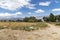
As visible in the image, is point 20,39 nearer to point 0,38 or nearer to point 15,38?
point 15,38

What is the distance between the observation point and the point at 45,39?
9.80 meters

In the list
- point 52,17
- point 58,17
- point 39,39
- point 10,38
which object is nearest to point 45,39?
point 39,39

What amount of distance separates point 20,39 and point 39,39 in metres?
1.45

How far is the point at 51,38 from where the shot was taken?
10.1 metres

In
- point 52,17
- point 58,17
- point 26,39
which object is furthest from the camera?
point 58,17

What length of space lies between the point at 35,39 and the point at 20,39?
115 cm

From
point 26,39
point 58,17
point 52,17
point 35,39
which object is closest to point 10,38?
point 26,39

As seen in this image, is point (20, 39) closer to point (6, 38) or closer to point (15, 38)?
point (15, 38)

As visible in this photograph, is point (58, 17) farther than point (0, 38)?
Yes

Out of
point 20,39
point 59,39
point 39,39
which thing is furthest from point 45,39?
point 20,39

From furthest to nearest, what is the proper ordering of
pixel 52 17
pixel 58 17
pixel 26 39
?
pixel 58 17, pixel 52 17, pixel 26 39

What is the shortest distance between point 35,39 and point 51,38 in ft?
4.34

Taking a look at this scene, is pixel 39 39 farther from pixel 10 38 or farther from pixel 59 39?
pixel 10 38

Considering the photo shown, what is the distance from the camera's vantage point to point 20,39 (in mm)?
9719
